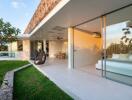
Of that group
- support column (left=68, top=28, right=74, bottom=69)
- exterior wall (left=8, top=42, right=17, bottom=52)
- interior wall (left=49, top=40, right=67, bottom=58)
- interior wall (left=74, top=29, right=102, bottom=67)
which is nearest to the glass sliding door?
interior wall (left=74, top=29, right=102, bottom=67)

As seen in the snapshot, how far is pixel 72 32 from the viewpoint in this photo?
1136cm

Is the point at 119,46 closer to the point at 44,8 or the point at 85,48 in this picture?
the point at 44,8

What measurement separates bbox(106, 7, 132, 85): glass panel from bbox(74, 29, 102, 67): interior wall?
4.06 meters

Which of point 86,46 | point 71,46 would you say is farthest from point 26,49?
point 71,46

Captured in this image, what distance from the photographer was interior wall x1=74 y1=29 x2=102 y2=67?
1165cm

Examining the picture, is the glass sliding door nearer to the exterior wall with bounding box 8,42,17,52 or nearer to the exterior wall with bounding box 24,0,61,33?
the exterior wall with bounding box 24,0,61,33

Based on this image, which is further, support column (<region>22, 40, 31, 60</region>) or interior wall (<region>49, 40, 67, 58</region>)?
interior wall (<region>49, 40, 67, 58</region>)

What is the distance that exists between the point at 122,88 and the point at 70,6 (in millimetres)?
3032

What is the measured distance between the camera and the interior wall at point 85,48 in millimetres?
11652

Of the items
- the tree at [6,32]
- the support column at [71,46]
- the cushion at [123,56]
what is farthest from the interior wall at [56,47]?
the cushion at [123,56]

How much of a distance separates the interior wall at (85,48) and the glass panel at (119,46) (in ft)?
13.3

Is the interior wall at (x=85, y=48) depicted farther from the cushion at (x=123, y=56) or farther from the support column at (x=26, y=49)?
the support column at (x=26, y=49)

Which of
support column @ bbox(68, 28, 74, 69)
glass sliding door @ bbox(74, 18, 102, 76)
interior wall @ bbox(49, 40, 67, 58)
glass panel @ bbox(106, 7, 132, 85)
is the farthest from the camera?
interior wall @ bbox(49, 40, 67, 58)

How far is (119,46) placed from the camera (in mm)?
7117
